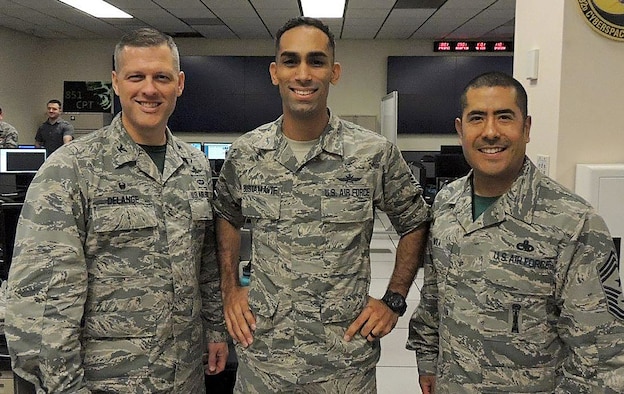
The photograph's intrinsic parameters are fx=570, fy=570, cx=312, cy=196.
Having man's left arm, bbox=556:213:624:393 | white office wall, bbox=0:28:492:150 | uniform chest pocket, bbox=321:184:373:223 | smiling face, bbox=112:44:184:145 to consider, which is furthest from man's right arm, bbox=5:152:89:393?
white office wall, bbox=0:28:492:150

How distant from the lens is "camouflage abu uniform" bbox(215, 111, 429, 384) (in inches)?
68.7

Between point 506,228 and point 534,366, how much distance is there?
37 cm

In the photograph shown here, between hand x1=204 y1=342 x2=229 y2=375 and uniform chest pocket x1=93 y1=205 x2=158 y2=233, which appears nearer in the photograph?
uniform chest pocket x1=93 y1=205 x2=158 y2=233

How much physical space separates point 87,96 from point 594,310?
10.3 metres

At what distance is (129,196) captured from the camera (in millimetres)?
1670

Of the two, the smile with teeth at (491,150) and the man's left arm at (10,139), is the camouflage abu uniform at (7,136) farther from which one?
the smile with teeth at (491,150)

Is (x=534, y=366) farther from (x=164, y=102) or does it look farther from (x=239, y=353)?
(x=164, y=102)

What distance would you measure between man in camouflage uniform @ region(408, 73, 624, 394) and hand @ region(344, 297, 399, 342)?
186 mm

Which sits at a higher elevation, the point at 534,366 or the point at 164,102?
the point at 164,102

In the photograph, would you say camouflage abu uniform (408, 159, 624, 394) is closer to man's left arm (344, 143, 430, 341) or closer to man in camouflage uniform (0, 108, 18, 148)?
man's left arm (344, 143, 430, 341)

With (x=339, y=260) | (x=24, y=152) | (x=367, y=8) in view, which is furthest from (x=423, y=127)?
(x=339, y=260)

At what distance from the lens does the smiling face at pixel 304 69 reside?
1703 millimetres

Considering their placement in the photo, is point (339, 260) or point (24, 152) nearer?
point (339, 260)

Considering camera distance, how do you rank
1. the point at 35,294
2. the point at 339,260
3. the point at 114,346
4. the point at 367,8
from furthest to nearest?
the point at 367,8 < the point at 339,260 < the point at 114,346 < the point at 35,294
